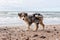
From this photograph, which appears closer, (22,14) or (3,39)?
(3,39)

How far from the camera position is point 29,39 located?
336 inches

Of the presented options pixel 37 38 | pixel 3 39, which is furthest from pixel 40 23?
pixel 3 39

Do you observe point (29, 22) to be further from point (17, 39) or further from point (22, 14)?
point (17, 39)

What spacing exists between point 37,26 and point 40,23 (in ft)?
1.04

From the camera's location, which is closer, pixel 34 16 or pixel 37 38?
pixel 37 38

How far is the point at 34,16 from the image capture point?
1162cm

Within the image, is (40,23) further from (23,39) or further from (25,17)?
(23,39)

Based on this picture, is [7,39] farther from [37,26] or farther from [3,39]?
[37,26]

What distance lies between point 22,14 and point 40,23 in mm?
1218

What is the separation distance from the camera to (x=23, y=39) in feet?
28.0

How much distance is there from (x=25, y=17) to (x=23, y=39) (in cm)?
310

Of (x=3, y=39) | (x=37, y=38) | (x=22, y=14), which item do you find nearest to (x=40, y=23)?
(x=22, y=14)

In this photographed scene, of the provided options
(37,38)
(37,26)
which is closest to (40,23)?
(37,26)

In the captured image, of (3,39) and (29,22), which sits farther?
(29,22)
